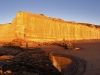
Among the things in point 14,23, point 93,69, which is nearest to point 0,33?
point 14,23

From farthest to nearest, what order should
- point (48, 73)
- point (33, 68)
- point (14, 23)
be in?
point (14, 23), point (33, 68), point (48, 73)

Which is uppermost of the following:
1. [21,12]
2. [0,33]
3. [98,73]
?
[21,12]

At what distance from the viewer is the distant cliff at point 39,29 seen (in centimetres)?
3228

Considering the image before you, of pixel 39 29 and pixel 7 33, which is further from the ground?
pixel 39 29

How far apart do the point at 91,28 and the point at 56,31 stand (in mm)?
13304

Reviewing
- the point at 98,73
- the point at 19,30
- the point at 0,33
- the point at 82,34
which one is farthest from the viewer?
the point at 82,34

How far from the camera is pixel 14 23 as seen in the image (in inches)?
1340

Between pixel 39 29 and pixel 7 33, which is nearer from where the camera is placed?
pixel 39 29

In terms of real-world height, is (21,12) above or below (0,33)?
above

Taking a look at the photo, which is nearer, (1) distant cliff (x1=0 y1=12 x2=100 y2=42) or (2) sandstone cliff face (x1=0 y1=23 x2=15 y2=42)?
(1) distant cliff (x1=0 y1=12 x2=100 y2=42)

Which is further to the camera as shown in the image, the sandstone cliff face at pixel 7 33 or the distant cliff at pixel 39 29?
the sandstone cliff face at pixel 7 33

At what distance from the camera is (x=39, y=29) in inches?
1364

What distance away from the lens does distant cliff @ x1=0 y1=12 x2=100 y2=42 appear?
32281 mm

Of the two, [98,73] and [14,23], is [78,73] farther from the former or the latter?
[14,23]
